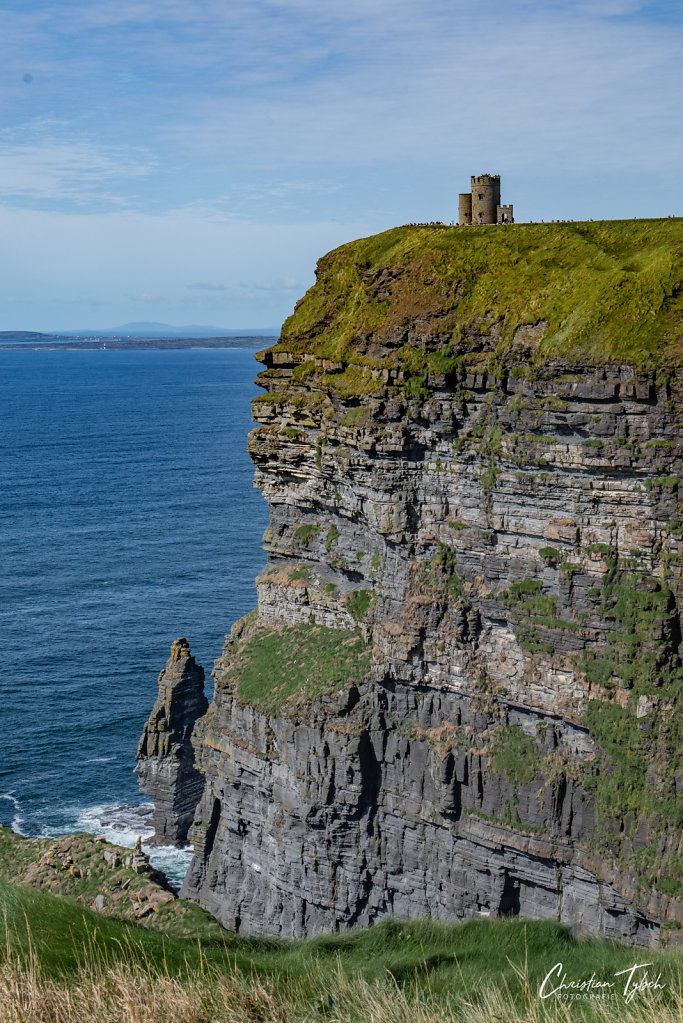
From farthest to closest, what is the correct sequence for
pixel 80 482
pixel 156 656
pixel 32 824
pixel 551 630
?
pixel 80 482 < pixel 156 656 < pixel 32 824 < pixel 551 630

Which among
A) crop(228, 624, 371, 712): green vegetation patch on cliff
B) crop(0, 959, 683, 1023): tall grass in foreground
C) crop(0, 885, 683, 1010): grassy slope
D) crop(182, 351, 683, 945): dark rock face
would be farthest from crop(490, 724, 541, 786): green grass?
crop(0, 959, 683, 1023): tall grass in foreground

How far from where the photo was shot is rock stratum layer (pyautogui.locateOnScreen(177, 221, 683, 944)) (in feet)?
146

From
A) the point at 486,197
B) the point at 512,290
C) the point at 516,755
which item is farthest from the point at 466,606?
the point at 486,197

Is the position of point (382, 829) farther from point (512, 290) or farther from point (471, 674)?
A: point (512, 290)

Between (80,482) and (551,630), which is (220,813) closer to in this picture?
(551,630)

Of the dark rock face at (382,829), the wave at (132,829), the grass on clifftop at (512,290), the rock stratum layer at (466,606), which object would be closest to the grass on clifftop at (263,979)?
the dark rock face at (382,829)

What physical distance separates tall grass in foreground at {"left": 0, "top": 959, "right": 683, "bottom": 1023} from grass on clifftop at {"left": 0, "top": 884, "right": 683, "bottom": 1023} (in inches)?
1.3

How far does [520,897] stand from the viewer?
160 feet

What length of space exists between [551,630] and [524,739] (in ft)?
18.6

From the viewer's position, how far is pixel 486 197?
61.6 metres

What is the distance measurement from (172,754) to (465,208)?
1689 inches

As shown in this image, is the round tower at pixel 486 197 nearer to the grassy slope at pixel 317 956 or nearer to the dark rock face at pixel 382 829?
the dark rock face at pixel 382 829

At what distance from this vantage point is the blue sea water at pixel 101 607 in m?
79.4

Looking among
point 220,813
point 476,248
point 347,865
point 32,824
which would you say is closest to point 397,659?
point 347,865
